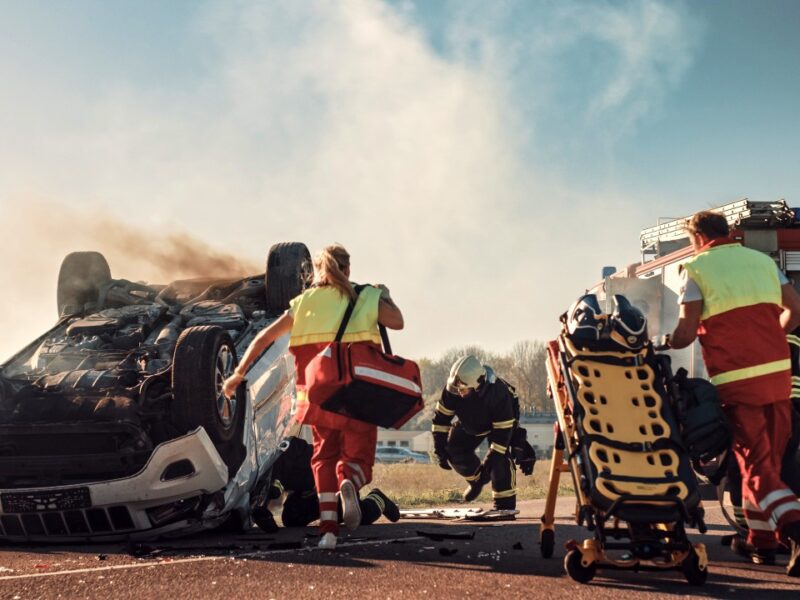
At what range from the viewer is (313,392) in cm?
503

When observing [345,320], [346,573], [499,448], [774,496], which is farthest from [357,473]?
[499,448]

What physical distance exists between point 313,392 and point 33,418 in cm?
194

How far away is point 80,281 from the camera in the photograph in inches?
305

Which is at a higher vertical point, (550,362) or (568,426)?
(550,362)

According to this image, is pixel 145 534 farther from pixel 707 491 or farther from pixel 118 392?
pixel 707 491

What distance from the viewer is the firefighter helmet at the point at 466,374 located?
8203mm

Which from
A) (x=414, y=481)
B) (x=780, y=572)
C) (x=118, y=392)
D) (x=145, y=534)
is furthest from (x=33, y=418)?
(x=414, y=481)

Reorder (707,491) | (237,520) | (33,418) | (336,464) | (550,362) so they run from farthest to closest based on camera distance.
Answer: (707,491), (237,520), (33,418), (336,464), (550,362)

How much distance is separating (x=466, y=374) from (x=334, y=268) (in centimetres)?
319

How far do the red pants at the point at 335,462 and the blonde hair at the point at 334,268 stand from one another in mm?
823

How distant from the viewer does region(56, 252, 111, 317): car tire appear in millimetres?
7734

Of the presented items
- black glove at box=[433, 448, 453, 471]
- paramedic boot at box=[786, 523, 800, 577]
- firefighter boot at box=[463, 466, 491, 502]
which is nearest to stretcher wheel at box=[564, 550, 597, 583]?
paramedic boot at box=[786, 523, 800, 577]

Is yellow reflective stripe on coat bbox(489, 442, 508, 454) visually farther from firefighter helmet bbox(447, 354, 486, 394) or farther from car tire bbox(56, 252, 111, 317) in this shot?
car tire bbox(56, 252, 111, 317)

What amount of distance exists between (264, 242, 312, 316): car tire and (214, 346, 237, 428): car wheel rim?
1.55m
